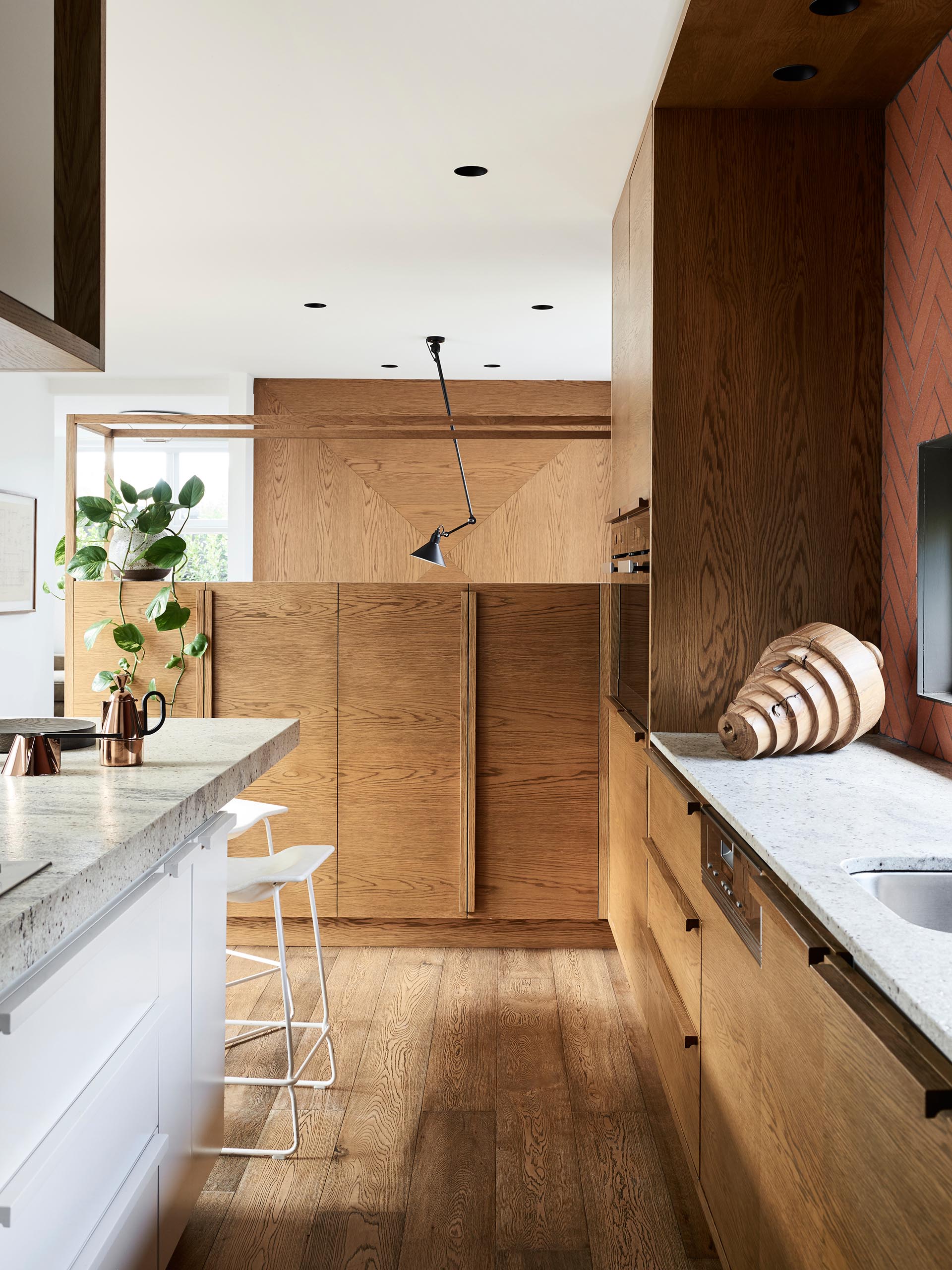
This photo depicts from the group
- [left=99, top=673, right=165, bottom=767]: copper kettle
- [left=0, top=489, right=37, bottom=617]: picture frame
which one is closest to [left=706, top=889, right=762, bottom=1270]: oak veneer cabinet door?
[left=99, top=673, right=165, bottom=767]: copper kettle

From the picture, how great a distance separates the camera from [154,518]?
354 cm

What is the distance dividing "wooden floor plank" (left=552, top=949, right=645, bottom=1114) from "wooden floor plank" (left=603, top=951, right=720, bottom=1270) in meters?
0.02

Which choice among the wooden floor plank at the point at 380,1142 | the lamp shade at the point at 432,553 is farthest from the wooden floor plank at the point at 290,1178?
the lamp shade at the point at 432,553

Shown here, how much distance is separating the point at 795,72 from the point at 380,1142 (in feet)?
8.18

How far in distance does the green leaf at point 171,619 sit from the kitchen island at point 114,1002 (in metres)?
1.51

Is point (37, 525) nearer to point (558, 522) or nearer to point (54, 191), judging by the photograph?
point (558, 522)

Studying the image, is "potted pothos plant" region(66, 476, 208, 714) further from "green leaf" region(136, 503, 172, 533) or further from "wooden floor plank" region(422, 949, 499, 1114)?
"wooden floor plank" region(422, 949, 499, 1114)

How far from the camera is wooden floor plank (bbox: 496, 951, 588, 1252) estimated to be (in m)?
2.01

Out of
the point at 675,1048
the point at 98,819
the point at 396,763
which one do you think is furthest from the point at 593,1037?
the point at 98,819

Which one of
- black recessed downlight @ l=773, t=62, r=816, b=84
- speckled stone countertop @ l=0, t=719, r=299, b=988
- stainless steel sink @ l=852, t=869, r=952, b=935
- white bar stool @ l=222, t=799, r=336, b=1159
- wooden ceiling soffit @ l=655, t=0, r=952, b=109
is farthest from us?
white bar stool @ l=222, t=799, r=336, b=1159

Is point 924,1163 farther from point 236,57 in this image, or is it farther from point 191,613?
point 191,613

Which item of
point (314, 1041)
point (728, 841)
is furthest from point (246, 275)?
point (728, 841)

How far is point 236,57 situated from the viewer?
2.35 m

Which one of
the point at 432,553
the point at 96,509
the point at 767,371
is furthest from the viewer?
the point at 432,553
